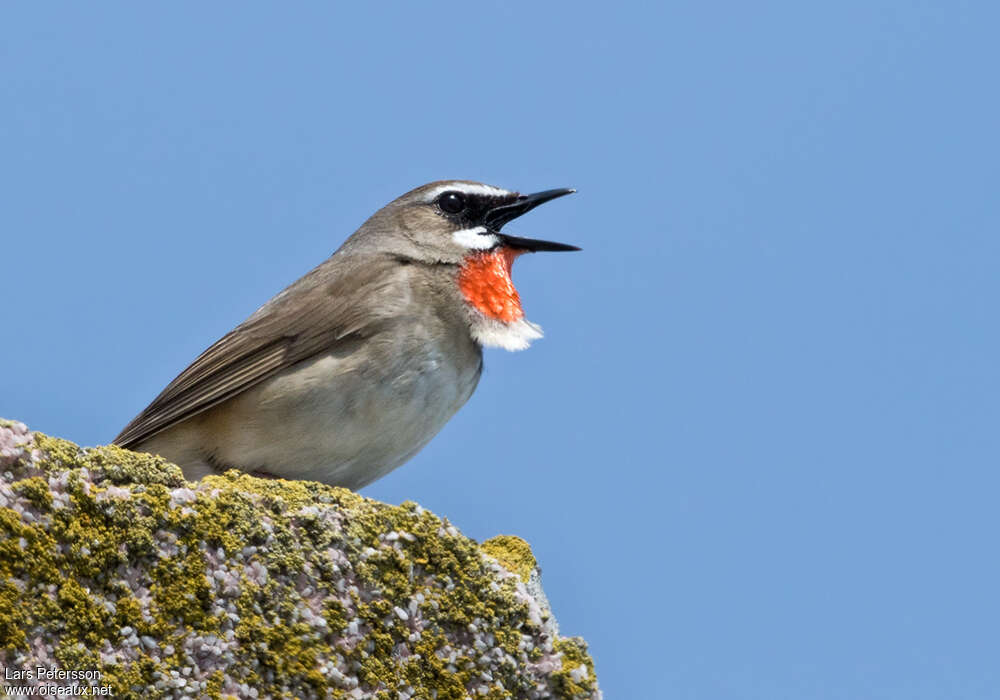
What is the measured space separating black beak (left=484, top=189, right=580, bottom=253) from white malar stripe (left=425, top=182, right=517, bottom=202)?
10cm

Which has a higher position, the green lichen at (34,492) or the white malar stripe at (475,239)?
the white malar stripe at (475,239)

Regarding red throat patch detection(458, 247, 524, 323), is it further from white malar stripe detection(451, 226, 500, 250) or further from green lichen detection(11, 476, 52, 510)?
green lichen detection(11, 476, 52, 510)

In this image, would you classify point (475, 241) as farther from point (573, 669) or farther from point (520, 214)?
point (573, 669)

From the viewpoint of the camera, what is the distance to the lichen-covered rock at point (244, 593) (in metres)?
4.34

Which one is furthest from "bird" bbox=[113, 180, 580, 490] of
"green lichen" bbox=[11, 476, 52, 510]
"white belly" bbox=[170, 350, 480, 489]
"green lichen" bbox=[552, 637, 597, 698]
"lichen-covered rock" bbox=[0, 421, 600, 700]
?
"green lichen" bbox=[11, 476, 52, 510]

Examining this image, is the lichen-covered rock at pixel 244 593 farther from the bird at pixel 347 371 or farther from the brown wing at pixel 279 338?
the brown wing at pixel 279 338

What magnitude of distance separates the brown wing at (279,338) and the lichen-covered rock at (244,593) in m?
1.97

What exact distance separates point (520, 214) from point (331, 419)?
242 centimetres

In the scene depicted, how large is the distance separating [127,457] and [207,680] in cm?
92

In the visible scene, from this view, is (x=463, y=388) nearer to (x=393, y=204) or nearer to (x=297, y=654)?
(x=393, y=204)

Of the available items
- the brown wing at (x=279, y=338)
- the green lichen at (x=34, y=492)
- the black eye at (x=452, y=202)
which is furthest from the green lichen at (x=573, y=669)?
the black eye at (x=452, y=202)

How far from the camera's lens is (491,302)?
25.5ft

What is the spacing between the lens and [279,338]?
7551mm

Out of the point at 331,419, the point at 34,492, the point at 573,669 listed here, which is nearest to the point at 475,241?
the point at 331,419
